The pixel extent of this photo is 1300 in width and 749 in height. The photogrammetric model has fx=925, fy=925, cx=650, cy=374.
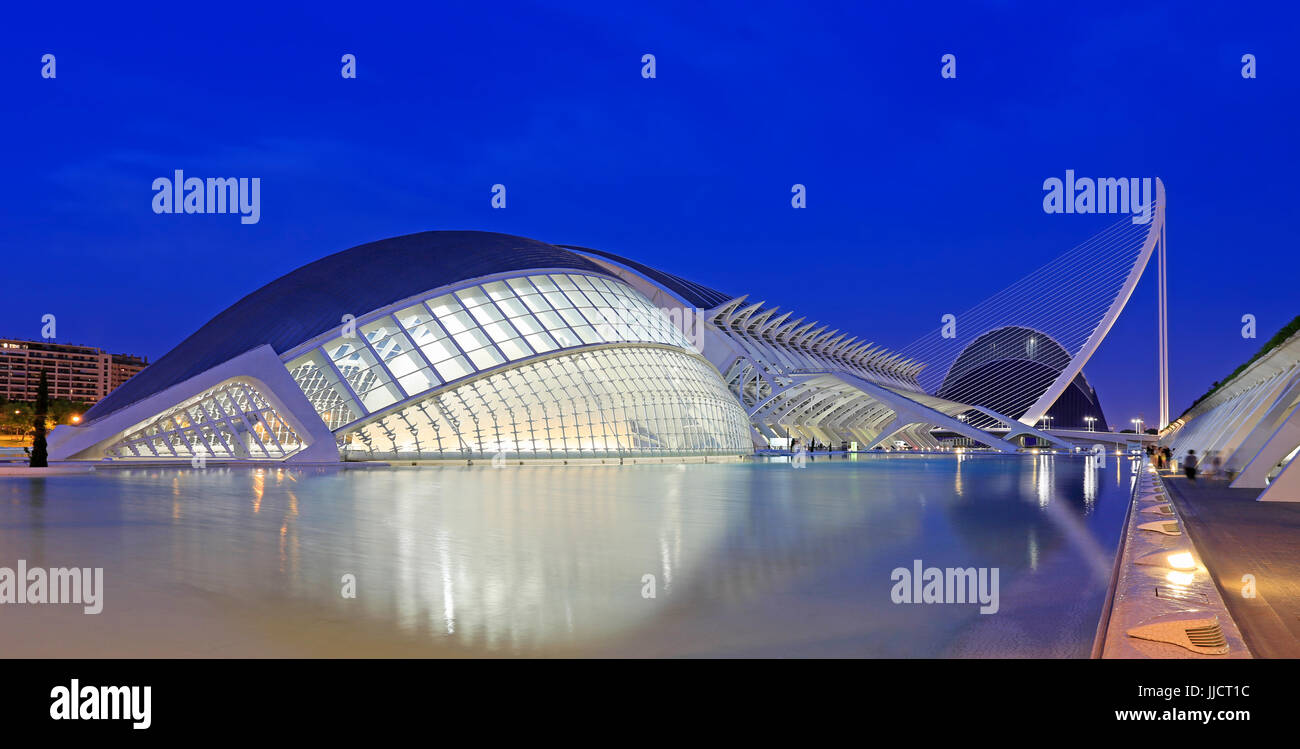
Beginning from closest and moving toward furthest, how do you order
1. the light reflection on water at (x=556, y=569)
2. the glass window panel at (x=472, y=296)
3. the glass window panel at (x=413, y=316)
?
1. the light reflection on water at (x=556, y=569)
2. the glass window panel at (x=413, y=316)
3. the glass window panel at (x=472, y=296)

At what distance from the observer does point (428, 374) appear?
36.4 m

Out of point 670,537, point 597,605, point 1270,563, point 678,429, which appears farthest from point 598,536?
point 678,429

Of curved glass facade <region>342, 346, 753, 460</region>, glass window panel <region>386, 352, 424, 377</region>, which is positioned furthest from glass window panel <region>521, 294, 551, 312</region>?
glass window panel <region>386, 352, 424, 377</region>

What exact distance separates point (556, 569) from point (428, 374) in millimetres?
28882

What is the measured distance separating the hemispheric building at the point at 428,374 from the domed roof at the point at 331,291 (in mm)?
112

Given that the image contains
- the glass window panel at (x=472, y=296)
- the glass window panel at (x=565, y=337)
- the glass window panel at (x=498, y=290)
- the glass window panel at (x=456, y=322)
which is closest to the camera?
the glass window panel at (x=456, y=322)

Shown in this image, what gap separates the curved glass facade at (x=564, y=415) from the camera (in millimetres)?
36406

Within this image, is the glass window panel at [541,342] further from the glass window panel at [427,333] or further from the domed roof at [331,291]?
the domed roof at [331,291]

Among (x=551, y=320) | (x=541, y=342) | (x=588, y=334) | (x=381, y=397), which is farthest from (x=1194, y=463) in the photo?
(x=381, y=397)

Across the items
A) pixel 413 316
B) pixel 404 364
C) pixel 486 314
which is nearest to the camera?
pixel 404 364

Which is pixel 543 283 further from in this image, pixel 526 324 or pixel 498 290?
pixel 526 324

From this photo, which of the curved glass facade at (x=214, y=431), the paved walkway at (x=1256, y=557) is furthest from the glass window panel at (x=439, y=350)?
the paved walkway at (x=1256, y=557)
